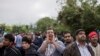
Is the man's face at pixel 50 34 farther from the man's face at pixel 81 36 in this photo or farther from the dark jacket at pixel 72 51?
Answer: the man's face at pixel 81 36

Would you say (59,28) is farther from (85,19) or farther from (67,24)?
(85,19)

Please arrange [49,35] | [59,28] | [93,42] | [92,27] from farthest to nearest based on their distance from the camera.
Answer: [59,28] < [92,27] < [93,42] < [49,35]

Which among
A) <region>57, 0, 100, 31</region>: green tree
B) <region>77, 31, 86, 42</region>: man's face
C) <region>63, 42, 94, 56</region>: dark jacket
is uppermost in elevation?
<region>57, 0, 100, 31</region>: green tree

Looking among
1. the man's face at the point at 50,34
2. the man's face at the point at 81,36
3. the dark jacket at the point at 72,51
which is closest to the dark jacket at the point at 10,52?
the man's face at the point at 50,34

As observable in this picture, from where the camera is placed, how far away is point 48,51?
852cm

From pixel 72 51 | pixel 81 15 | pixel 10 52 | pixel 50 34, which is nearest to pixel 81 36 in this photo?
pixel 72 51

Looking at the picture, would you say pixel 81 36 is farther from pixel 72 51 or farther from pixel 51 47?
pixel 51 47

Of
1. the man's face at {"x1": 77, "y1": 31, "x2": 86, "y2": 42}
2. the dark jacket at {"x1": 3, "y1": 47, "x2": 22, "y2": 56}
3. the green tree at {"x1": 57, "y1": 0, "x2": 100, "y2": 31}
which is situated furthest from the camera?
the green tree at {"x1": 57, "y1": 0, "x2": 100, "y2": 31}

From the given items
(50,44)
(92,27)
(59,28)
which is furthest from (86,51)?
(59,28)

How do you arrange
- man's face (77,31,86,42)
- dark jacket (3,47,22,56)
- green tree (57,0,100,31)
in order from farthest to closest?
green tree (57,0,100,31), man's face (77,31,86,42), dark jacket (3,47,22,56)

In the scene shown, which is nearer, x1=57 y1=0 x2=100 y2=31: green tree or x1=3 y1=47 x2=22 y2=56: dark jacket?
x1=3 y1=47 x2=22 y2=56: dark jacket

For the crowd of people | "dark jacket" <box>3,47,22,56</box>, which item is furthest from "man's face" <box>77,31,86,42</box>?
"dark jacket" <box>3,47,22,56</box>

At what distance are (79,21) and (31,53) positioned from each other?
65.0 ft

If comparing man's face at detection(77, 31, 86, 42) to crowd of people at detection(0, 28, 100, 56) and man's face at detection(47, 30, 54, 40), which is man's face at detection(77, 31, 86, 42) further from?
man's face at detection(47, 30, 54, 40)
